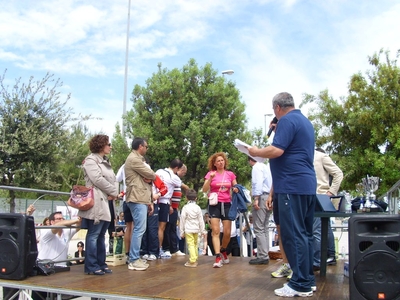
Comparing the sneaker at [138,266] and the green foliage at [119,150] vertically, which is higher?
the green foliage at [119,150]

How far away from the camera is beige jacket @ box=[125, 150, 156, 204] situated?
5855 millimetres

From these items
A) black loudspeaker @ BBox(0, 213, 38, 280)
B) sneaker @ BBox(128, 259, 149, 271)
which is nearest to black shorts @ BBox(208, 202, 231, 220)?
sneaker @ BBox(128, 259, 149, 271)

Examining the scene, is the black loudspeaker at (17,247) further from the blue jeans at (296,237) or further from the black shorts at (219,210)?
the blue jeans at (296,237)

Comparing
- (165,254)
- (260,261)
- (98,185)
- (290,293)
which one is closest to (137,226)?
(98,185)

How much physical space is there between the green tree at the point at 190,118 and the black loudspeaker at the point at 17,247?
487 inches

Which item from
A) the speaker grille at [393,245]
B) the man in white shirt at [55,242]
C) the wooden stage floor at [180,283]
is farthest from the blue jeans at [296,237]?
the man in white shirt at [55,242]

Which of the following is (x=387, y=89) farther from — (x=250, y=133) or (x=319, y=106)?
(x=250, y=133)

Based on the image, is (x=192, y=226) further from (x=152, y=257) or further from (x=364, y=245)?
(x=364, y=245)

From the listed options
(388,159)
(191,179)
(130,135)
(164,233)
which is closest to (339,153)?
(388,159)

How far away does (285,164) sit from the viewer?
4.05 m

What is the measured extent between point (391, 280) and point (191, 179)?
15121mm

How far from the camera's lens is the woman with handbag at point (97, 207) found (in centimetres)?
531

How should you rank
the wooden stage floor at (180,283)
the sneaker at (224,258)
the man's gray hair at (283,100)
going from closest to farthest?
the wooden stage floor at (180,283), the man's gray hair at (283,100), the sneaker at (224,258)

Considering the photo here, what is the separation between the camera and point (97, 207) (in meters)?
5.30
